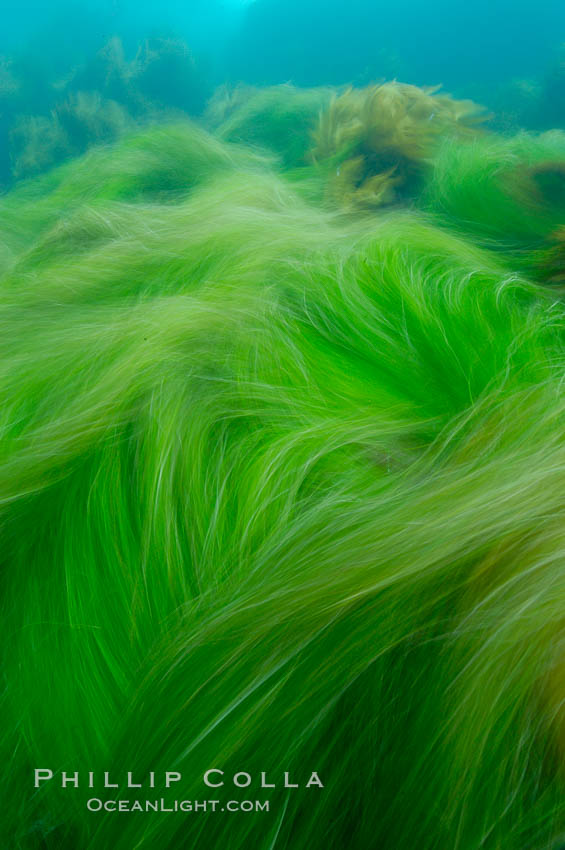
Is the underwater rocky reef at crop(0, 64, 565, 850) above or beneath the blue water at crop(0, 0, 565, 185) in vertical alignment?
beneath

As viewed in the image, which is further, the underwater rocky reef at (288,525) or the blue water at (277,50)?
the blue water at (277,50)

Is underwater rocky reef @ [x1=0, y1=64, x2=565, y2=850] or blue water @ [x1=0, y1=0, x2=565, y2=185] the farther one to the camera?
blue water @ [x1=0, y1=0, x2=565, y2=185]

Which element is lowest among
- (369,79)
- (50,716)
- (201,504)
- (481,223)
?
(50,716)

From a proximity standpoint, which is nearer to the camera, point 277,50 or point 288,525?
point 288,525

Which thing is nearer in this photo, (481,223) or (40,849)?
(40,849)

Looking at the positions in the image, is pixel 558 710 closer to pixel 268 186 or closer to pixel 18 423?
pixel 18 423

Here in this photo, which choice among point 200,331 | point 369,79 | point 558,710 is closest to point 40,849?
point 558,710

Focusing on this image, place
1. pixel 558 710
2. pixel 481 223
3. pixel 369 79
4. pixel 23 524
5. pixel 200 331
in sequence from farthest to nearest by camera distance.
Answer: pixel 369 79 < pixel 481 223 < pixel 200 331 < pixel 23 524 < pixel 558 710

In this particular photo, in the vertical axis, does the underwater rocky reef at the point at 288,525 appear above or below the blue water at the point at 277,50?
below
